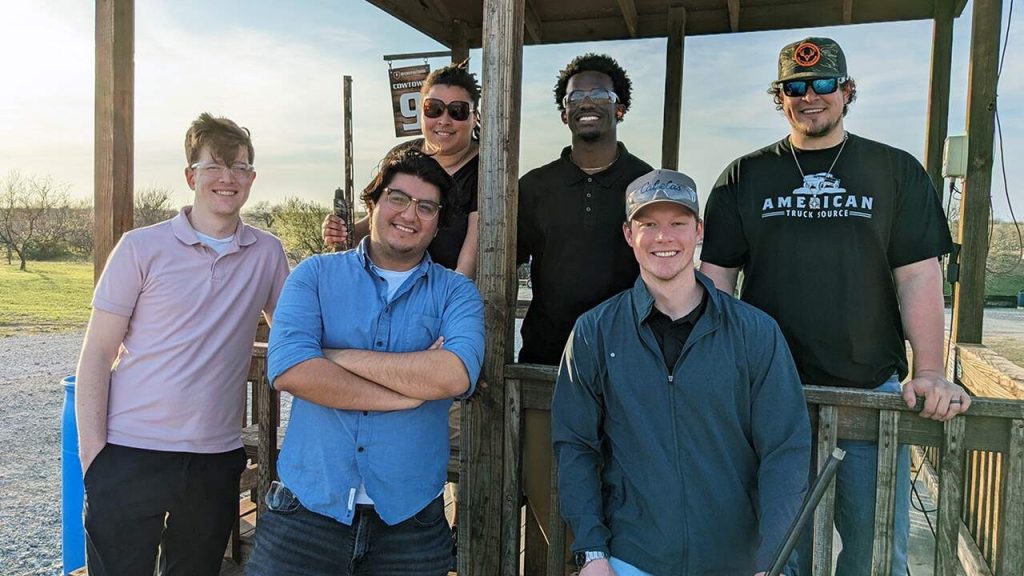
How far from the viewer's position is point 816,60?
7.34ft

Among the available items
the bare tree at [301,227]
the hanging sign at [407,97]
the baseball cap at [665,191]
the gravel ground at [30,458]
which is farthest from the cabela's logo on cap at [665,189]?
the bare tree at [301,227]

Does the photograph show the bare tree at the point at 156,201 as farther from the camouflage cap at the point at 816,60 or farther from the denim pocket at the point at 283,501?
the camouflage cap at the point at 816,60

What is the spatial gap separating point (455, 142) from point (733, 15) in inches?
137

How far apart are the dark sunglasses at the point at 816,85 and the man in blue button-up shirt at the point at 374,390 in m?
1.22

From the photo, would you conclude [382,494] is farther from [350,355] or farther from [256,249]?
[256,249]

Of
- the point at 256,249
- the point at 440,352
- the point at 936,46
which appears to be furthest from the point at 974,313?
the point at 256,249

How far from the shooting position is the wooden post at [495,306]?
239 cm

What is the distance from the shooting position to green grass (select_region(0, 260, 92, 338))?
18.6 meters

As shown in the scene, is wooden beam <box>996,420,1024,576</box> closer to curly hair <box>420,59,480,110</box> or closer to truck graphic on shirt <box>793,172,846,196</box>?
truck graphic on shirt <box>793,172,846,196</box>

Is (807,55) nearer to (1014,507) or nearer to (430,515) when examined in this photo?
(1014,507)

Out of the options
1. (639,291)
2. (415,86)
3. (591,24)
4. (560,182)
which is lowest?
(639,291)

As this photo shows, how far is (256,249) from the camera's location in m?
2.34

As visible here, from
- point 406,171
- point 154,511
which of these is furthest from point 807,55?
point 154,511

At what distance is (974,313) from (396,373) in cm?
448
